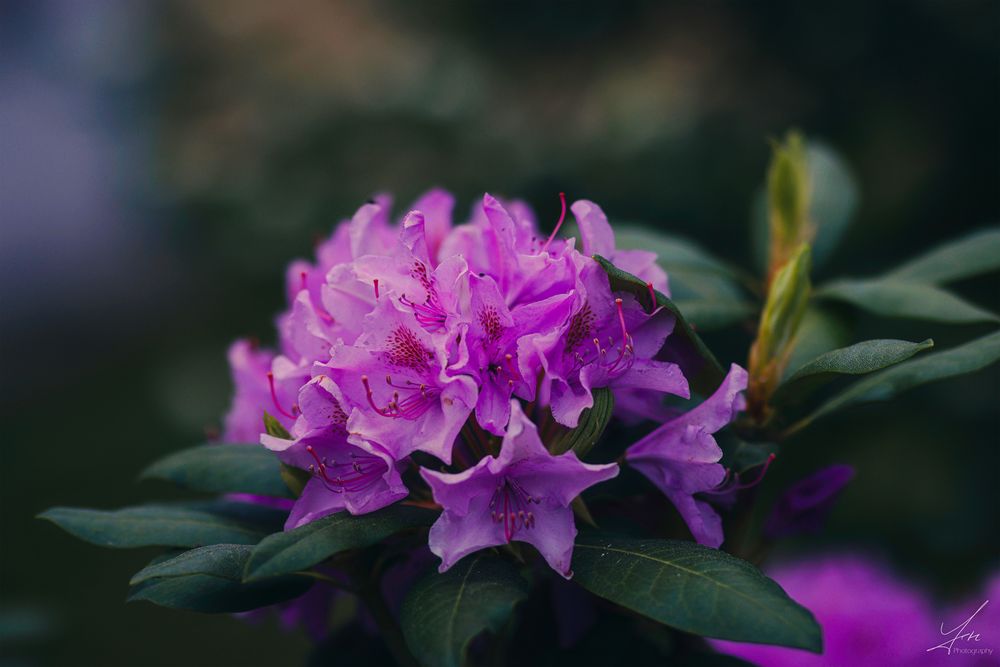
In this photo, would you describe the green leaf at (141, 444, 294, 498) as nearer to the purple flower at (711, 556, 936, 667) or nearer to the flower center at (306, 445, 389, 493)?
the flower center at (306, 445, 389, 493)

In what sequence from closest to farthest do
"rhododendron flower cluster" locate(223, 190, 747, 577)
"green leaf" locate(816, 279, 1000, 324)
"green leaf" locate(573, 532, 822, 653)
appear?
"green leaf" locate(573, 532, 822, 653) < "rhododendron flower cluster" locate(223, 190, 747, 577) < "green leaf" locate(816, 279, 1000, 324)

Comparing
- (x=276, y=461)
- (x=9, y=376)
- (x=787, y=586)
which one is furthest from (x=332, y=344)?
(x=9, y=376)

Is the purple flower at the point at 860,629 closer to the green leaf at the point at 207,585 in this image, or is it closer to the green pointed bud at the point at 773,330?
the green pointed bud at the point at 773,330

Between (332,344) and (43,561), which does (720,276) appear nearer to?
(332,344)

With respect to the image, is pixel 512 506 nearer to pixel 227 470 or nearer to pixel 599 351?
pixel 599 351

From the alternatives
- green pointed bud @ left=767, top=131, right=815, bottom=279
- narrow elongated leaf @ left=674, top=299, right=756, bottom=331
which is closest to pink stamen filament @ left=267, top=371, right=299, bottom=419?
narrow elongated leaf @ left=674, top=299, right=756, bottom=331

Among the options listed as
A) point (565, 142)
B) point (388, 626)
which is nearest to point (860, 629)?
point (388, 626)

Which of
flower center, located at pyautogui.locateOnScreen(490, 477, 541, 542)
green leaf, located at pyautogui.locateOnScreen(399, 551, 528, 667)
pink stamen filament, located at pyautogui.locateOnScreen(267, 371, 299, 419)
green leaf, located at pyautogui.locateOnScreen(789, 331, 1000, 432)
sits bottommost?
green leaf, located at pyautogui.locateOnScreen(399, 551, 528, 667)
